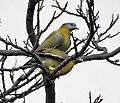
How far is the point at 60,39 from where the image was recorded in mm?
4906

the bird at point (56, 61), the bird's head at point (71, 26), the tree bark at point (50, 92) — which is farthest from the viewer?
the bird's head at point (71, 26)

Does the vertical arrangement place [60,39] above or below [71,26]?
below

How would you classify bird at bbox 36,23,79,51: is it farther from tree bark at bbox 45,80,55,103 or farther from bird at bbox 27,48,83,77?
tree bark at bbox 45,80,55,103

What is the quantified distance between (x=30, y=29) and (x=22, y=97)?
2.74ft

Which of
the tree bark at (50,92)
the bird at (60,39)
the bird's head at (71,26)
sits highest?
the bird's head at (71,26)

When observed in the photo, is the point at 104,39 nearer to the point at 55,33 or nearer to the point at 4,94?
the point at 55,33

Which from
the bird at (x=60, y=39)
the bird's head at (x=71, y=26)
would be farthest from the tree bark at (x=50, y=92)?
the bird's head at (x=71, y=26)

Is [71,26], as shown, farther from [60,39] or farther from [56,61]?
[56,61]

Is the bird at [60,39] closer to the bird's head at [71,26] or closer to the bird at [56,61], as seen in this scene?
the bird's head at [71,26]

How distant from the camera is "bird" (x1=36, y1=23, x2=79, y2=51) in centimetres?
439

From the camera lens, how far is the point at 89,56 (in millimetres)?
3525

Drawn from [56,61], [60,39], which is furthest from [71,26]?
[56,61]

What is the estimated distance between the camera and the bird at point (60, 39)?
4395 millimetres

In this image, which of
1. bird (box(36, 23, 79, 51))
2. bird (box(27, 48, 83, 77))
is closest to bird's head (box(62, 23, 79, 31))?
bird (box(36, 23, 79, 51))
